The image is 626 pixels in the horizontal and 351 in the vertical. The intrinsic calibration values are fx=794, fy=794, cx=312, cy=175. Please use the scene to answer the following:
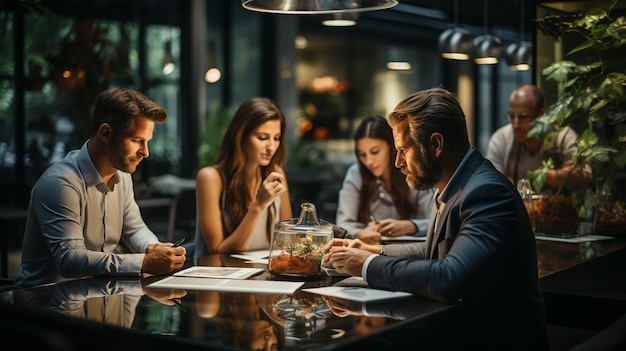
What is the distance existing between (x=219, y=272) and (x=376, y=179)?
6.52 feet

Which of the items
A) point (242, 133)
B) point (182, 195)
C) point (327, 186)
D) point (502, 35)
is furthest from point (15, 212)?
point (502, 35)

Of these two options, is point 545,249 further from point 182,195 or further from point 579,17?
point 182,195

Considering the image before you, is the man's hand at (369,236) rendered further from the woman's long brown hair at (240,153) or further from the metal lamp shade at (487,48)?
the metal lamp shade at (487,48)

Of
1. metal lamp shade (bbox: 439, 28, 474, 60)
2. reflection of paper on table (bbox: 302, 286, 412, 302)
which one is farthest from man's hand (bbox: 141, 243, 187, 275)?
metal lamp shade (bbox: 439, 28, 474, 60)

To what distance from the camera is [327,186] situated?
12938 mm

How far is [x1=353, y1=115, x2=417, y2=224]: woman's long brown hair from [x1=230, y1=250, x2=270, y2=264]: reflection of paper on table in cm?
112

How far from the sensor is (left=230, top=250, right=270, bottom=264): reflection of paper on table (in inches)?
137

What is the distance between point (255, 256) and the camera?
3.63 m

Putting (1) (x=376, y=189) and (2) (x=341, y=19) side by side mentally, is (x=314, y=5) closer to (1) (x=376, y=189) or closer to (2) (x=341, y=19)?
(1) (x=376, y=189)

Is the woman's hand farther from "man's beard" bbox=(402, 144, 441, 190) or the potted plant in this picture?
the potted plant

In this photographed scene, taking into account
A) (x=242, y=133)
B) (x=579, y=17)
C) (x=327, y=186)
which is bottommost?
(x=327, y=186)

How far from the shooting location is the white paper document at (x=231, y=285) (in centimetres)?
263

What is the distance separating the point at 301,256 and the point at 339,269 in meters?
0.29

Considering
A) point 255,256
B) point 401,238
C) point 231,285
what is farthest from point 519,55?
point 231,285
